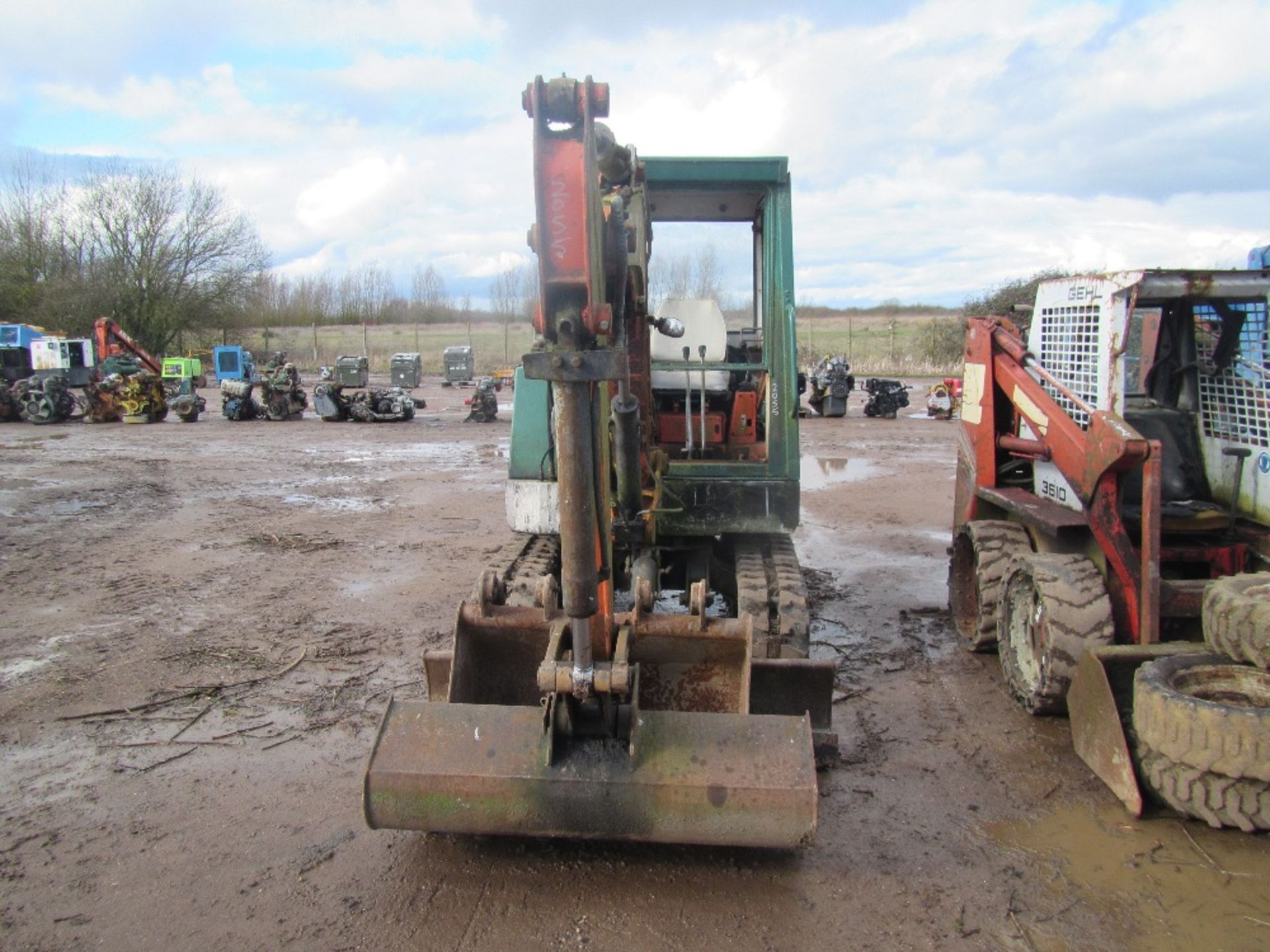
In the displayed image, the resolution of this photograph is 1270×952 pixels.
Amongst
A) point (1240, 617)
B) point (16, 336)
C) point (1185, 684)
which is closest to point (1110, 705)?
point (1185, 684)

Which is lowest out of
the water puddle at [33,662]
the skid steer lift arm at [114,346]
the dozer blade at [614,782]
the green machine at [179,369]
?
the water puddle at [33,662]

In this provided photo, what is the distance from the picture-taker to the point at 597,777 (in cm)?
302

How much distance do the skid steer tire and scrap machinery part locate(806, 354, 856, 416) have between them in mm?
15900

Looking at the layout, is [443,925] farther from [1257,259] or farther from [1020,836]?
[1257,259]

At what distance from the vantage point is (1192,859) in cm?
330

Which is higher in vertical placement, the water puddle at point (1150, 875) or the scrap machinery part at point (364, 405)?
the scrap machinery part at point (364, 405)

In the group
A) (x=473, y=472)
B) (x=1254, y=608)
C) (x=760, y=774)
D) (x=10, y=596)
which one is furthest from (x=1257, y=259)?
(x=473, y=472)

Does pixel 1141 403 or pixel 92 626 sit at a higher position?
pixel 1141 403

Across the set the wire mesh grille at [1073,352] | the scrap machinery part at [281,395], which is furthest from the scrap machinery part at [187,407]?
the wire mesh grille at [1073,352]

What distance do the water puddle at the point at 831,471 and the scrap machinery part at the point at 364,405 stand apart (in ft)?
30.4

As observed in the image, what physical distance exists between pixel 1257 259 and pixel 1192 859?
3.27m

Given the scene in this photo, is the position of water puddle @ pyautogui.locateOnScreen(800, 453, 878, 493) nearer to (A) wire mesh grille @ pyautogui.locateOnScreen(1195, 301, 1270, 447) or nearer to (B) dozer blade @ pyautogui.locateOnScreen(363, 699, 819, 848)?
(A) wire mesh grille @ pyautogui.locateOnScreen(1195, 301, 1270, 447)

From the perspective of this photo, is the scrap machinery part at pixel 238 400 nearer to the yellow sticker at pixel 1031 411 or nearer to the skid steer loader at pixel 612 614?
the skid steer loader at pixel 612 614

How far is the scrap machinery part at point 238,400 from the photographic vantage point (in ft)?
67.7
